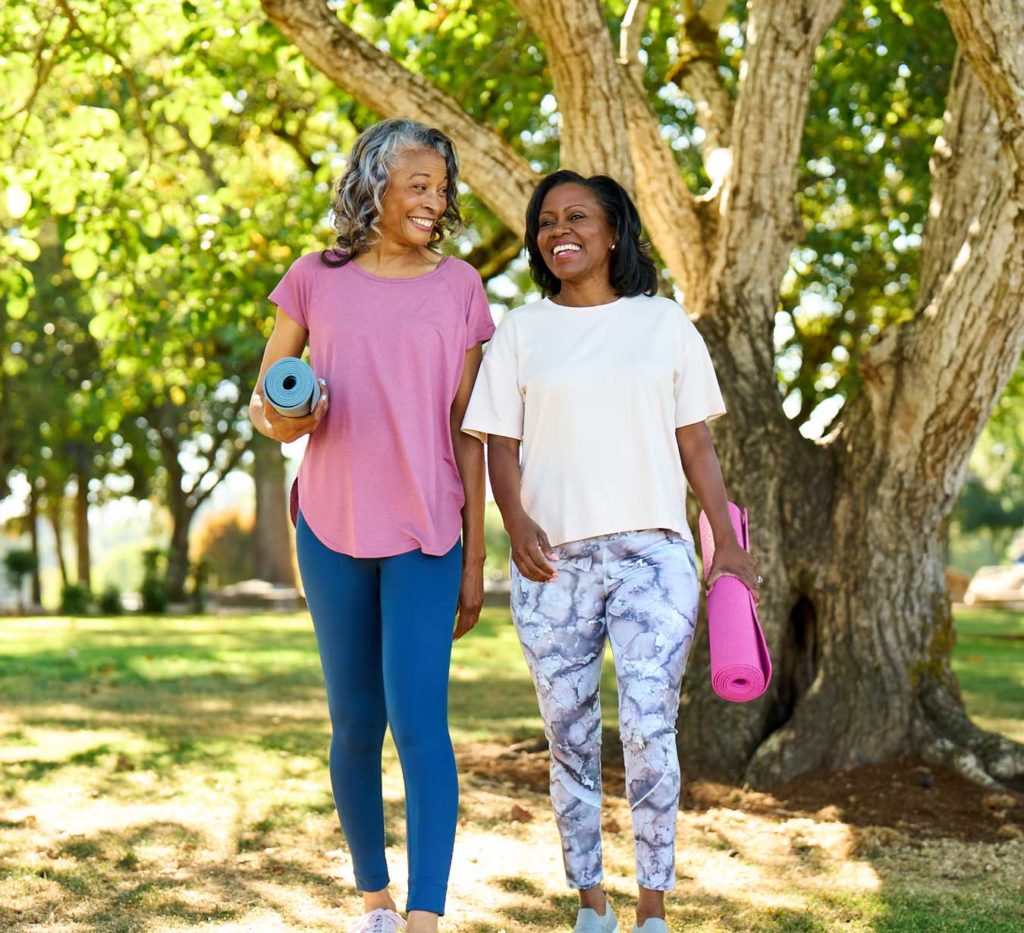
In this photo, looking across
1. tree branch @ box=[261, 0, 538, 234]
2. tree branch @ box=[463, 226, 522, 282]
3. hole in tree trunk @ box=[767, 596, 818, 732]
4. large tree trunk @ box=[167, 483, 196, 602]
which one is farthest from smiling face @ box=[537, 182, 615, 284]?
large tree trunk @ box=[167, 483, 196, 602]

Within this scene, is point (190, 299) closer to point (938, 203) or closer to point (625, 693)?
point (938, 203)

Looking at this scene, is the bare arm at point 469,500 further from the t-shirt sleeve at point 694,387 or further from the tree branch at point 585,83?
the tree branch at point 585,83

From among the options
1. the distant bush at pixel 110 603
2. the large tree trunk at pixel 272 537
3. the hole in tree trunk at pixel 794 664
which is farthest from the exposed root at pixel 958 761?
the large tree trunk at pixel 272 537

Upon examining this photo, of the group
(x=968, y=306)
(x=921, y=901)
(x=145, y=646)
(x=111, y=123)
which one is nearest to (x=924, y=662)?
(x=968, y=306)

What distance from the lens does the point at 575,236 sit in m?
4.02

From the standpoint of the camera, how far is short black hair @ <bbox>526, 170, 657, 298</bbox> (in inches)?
159

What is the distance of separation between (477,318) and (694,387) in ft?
2.13

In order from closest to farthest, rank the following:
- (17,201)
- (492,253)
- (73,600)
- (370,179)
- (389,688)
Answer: (389,688) < (370,179) < (17,201) < (492,253) < (73,600)

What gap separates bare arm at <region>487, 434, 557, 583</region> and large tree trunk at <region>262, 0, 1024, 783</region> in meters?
3.02

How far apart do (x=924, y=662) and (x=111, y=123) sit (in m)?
5.95

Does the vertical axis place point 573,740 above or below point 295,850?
above

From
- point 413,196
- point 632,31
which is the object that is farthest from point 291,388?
point 632,31

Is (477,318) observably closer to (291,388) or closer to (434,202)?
(434,202)

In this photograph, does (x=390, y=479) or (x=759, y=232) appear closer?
(x=390, y=479)
